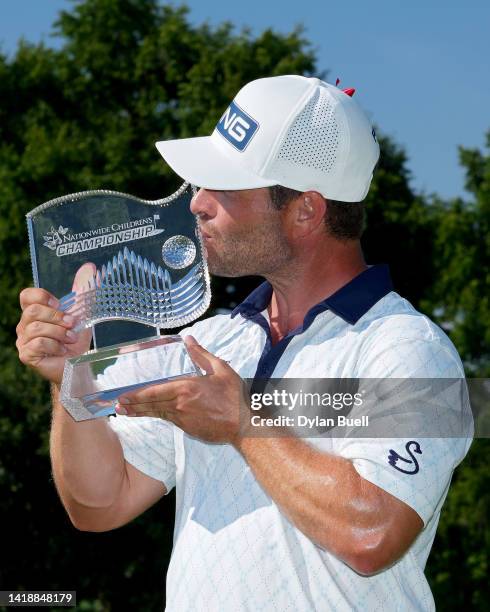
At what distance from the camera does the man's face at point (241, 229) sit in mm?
3168

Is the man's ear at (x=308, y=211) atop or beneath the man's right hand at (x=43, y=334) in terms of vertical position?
atop

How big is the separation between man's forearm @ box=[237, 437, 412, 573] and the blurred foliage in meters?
18.4

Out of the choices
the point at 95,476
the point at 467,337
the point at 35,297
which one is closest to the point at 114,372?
the point at 35,297

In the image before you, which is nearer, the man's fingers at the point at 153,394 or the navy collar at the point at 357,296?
the man's fingers at the point at 153,394

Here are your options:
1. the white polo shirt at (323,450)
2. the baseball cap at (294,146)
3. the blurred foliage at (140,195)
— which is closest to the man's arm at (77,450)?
the white polo shirt at (323,450)

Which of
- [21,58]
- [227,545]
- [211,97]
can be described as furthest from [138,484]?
[21,58]

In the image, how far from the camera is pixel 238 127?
3.22 metres

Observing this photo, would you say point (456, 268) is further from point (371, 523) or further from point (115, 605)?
point (371, 523)

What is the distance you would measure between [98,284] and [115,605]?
19673 millimetres

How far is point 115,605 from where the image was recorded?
21906 mm

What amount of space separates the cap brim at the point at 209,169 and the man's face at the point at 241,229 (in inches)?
1.4

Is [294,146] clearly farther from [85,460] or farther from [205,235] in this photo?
[85,460]

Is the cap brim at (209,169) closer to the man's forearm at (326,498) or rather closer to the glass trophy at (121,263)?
the glass trophy at (121,263)

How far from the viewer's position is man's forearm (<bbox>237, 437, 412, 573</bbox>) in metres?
2.54
